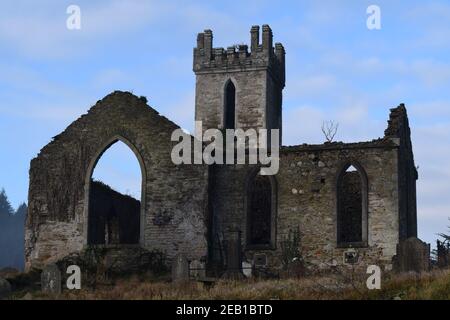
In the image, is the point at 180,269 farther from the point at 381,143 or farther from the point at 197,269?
the point at 381,143

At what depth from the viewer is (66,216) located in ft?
99.0

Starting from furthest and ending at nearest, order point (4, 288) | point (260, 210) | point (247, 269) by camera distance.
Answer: point (260, 210) → point (247, 269) → point (4, 288)

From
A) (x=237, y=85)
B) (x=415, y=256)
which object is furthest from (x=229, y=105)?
(x=415, y=256)

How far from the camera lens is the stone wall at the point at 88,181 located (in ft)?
95.4

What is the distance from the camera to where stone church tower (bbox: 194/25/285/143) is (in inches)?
1531

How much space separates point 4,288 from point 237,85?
17.3 meters

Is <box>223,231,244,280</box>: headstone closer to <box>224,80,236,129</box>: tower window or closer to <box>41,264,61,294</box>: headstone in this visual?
<box>41,264,61,294</box>: headstone

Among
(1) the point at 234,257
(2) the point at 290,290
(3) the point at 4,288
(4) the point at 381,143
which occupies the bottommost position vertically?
(3) the point at 4,288

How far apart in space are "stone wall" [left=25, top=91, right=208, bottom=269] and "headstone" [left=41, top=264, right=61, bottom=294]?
18.9ft

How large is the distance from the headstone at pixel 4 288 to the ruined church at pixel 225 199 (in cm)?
423

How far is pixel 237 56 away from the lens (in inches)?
1561

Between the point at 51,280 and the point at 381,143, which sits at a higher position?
the point at 381,143

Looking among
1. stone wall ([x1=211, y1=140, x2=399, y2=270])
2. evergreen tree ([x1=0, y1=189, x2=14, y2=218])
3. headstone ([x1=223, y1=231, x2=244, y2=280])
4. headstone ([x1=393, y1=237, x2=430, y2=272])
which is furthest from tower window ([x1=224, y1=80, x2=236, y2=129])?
evergreen tree ([x1=0, y1=189, x2=14, y2=218])
